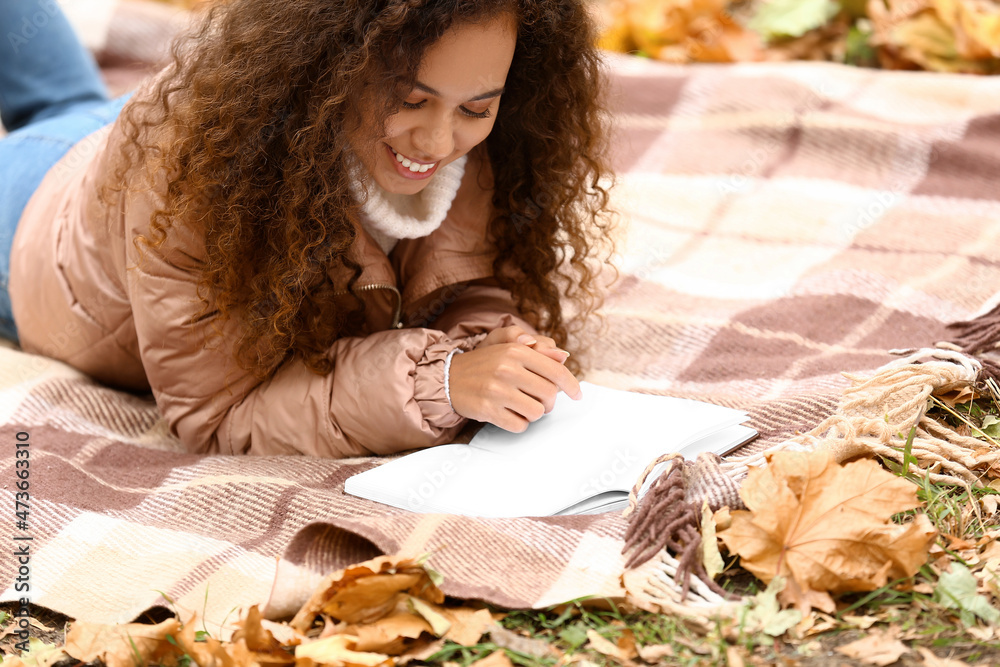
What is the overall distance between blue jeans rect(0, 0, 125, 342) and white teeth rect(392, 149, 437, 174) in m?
1.15

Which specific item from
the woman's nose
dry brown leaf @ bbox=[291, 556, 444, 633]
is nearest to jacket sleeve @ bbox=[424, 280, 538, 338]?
the woman's nose

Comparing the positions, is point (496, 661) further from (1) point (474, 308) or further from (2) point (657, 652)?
(1) point (474, 308)

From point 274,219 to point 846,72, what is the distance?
229 centimetres

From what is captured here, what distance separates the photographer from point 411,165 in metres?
1.64

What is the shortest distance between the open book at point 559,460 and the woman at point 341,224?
6 cm

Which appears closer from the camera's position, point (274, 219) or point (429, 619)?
point (429, 619)

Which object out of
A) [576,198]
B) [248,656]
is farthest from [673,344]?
[248,656]

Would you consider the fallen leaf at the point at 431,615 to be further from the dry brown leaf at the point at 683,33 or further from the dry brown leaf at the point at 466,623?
the dry brown leaf at the point at 683,33

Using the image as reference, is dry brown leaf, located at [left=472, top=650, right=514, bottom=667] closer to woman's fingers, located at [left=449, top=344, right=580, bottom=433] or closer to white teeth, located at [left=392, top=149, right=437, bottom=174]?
woman's fingers, located at [left=449, top=344, right=580, bottom=433]

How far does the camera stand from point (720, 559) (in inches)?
51.4

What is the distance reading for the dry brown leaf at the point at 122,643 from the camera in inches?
49.2

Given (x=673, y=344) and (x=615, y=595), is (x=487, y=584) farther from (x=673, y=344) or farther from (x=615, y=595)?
(x=673, y=344)

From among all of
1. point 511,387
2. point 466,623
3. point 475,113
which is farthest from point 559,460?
point 475,113

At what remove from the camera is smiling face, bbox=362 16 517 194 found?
1494mm
